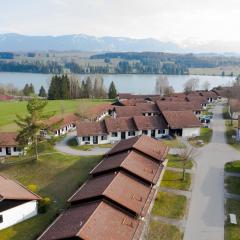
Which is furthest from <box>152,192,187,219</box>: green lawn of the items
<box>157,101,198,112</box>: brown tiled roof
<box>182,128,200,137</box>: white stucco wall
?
<box>157,101,198,112</box>: brown tiled roof

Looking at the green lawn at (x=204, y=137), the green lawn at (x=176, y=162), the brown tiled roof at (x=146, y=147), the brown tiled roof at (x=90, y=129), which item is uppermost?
the brown tiled roof at (x=146, y=147)

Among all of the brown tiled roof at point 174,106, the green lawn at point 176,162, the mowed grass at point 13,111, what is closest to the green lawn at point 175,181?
the green lawn at point 176,162

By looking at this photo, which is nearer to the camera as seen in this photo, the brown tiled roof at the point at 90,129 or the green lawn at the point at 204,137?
the green lawn at the point at 204,137

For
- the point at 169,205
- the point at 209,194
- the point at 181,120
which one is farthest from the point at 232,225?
the point at 181,120

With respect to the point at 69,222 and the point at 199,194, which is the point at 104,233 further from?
the point at 199,194

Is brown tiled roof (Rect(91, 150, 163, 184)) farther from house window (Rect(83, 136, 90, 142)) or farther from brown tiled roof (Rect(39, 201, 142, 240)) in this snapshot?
house window (Rect(83, 136, 90, 142))

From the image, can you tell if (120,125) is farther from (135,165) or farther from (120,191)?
(120,191)

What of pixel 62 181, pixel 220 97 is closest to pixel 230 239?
pixel 62 181

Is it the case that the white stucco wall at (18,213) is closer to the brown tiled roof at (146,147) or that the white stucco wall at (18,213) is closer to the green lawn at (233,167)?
the brown tiled roof at (146,147)

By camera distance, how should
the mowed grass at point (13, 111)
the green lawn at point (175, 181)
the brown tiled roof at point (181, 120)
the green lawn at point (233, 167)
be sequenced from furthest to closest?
1. the mowed grass at point (13, 111)
2. the brown tiled roof at point (181, 120)
3. the green lawn at point (233, 167)
4. the green lawn at point (175, 181)
